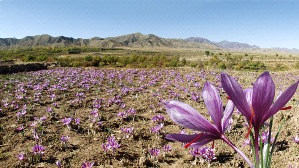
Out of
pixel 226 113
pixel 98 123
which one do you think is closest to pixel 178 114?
pixel 226 113

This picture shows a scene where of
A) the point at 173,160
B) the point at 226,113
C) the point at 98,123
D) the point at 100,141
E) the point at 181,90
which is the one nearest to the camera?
the point at 226,113

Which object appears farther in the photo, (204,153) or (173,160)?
(173,160)

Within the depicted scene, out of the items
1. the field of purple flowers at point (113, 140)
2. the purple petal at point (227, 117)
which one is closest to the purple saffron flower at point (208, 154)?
the field of purple flowers at point (113, 140)

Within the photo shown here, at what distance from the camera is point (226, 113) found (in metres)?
1.04

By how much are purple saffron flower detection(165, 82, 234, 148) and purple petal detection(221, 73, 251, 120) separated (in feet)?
0.36

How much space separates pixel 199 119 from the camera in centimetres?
95

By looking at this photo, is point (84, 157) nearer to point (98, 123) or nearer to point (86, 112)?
point (98, 123)

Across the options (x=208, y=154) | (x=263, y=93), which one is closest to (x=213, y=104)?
(x=263, y=93)

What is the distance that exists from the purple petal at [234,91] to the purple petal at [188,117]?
135mm

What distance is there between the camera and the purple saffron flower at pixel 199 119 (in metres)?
0.95

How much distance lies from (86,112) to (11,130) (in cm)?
246

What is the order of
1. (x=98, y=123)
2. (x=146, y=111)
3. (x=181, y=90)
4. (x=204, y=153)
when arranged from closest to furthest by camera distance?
1. (x=204, y=153)
2. (x=98, y=123)
3. (x=146, y=111)
4. (x=181, y=90)

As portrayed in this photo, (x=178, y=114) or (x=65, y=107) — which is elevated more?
(x=178, y=114)

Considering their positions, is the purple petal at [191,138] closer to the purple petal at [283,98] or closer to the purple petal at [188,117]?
the purple petal at [188,117]
